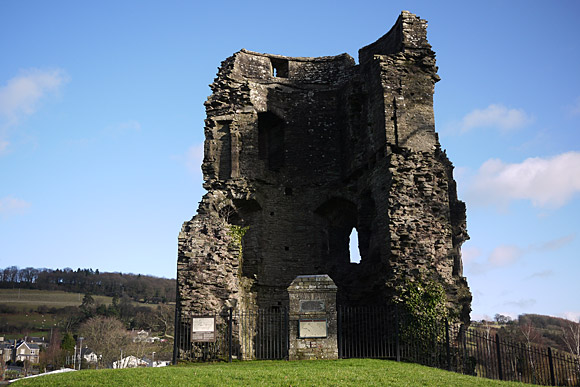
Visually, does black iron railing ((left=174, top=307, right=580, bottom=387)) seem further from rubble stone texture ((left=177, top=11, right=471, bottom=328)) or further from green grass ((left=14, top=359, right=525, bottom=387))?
green grass ((left=14, top=359, right=525, bottom=387))

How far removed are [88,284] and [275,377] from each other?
373 ft

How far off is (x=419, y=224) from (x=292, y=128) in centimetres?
826

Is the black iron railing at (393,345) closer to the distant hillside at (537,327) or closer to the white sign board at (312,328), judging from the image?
the white sign board at (312,328)

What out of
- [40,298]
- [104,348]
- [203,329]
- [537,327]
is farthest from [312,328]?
[40,298]

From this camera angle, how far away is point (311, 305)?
49.9ft

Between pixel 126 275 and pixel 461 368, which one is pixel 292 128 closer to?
pixel 461 368

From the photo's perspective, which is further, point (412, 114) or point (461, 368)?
point (412, 114)

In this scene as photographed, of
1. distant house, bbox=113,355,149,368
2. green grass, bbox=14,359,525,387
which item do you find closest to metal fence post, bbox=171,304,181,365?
green grass, bbox=14,359,525,387

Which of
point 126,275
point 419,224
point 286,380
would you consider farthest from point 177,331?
point 126,275

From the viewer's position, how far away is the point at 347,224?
24375 mm

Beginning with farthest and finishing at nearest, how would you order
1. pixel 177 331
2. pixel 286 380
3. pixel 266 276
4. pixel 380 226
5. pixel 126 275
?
pixel 126 275
pixel 266 276
pixel 380 226
pixel 177 331
pixel 286 380

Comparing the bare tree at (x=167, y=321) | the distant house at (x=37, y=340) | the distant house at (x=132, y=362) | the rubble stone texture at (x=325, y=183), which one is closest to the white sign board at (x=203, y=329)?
the rubble stone texture at (x=325, y=183)

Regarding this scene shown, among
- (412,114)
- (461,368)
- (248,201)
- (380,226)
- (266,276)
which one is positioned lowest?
(461,368)

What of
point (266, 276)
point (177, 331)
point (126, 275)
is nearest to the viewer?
point (177, 331)
